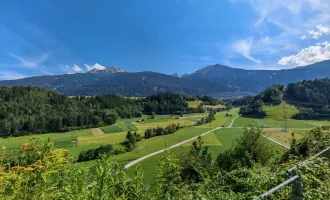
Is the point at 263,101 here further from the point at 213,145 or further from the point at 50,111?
the point at 50,111

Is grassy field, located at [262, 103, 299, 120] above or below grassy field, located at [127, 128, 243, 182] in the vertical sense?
above

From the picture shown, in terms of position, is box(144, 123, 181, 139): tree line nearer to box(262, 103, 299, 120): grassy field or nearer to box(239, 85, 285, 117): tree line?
box(262, 103, 299, 120): grassy field

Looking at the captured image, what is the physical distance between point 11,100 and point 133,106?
6933 centimetres

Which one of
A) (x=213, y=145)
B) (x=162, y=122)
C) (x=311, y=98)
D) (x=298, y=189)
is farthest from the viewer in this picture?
(x=311, y=98)

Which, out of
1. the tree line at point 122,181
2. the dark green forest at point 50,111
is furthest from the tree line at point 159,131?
the tree line at point 122,181

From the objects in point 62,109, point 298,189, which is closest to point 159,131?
point 62,109

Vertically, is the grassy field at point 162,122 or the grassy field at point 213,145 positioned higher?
the grassy field at point 162,122

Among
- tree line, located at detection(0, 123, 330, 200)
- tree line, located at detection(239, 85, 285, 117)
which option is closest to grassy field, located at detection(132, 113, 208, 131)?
tree line, located at detection(239, 85, 285, 117)

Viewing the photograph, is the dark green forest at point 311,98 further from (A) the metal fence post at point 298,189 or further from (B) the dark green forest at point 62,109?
(A) the metal fence post at point 298,189

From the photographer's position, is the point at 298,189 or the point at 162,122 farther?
the point at 162,122

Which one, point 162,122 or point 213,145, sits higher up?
point 162,122

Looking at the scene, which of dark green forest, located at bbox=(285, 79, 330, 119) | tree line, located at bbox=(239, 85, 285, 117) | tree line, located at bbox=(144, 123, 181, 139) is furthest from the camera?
tree line, located at bbox=(239, 85, 285, 117)

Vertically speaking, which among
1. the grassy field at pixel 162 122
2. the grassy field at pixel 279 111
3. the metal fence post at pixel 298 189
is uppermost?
the metal fence post at pixel 298 189

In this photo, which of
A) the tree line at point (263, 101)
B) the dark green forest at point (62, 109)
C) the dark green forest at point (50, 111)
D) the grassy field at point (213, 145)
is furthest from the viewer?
the tree line at point (263, 101)
